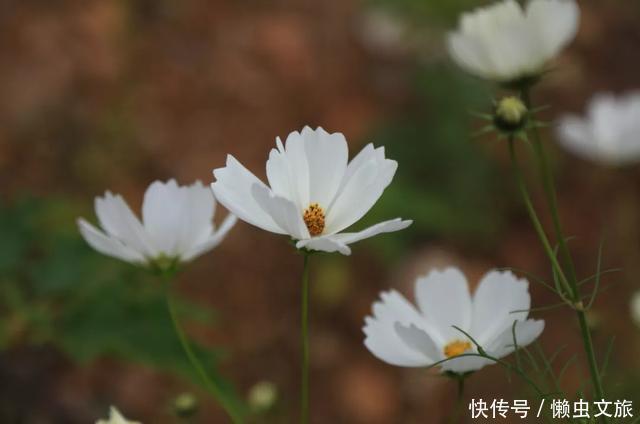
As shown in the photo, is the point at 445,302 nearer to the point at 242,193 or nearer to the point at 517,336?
the point at 517,336

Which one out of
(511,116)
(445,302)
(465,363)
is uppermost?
(511,116)

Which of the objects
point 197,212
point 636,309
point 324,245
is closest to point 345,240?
point 324,245

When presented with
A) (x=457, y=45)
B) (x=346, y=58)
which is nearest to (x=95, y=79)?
(x=346, y=58)

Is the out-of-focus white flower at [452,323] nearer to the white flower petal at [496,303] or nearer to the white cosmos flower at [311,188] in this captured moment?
the white flower petal at [496,303]

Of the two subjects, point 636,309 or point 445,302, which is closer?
point 445,302

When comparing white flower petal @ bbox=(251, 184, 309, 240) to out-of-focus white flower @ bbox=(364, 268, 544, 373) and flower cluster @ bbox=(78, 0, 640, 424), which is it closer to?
flower cluster @ bbox=(78, 0, 640, 424)

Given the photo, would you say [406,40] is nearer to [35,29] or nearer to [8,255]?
[35,29]
